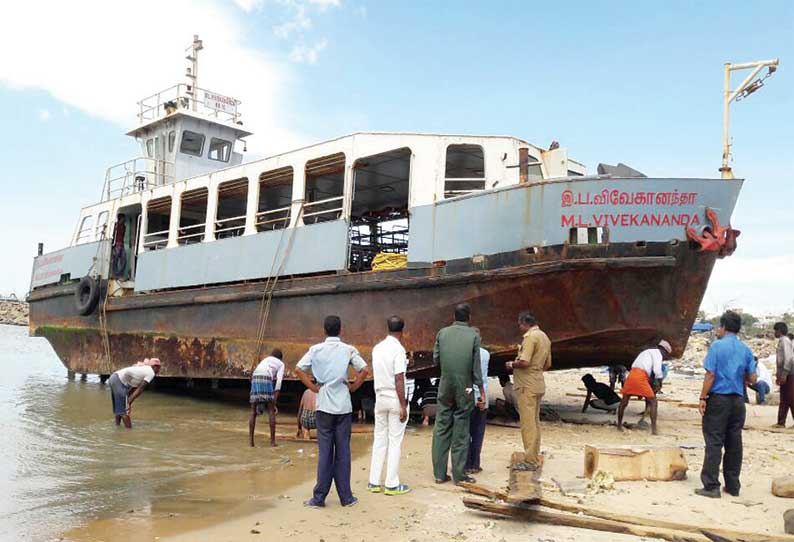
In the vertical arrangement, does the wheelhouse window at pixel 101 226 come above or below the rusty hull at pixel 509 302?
above

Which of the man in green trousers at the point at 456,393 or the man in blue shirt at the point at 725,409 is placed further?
the man in green trousers at the point at 456,393

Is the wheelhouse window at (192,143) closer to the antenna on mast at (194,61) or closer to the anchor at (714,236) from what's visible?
the antenna on mast at (194,61)

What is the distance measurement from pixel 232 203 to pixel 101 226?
9.46ft

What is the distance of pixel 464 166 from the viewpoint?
381 inches

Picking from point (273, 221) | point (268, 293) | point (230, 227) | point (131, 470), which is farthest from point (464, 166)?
point (131, 470)

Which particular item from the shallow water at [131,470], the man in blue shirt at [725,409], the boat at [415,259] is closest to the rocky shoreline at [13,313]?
the boat at [415,259]

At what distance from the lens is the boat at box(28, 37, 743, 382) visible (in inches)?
277

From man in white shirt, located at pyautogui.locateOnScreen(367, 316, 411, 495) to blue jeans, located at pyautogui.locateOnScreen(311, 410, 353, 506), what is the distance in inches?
13.3

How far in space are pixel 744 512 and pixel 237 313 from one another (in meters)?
7.41

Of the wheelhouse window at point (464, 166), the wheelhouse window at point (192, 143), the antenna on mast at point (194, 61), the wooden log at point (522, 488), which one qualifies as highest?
the antenna on mast at point (194, 61)

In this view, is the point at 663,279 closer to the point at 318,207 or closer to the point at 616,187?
the point at 616,187

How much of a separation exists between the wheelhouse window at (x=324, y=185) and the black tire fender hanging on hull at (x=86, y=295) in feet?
14.9

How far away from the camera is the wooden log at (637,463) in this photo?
5105mm

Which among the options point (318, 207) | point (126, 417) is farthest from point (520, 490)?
point (318, 207)
